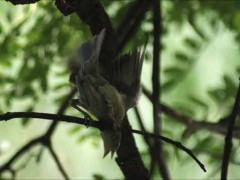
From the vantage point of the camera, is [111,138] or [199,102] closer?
[111,138]

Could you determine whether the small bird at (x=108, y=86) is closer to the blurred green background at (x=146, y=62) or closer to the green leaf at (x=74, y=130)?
the blurred green background at (x=146, y=62)

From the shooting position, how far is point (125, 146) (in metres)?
0.90

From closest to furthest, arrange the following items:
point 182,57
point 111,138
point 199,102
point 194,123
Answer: point 111,138
point 194,123
point 199,102
point 182,57

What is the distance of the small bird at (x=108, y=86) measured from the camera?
79cm

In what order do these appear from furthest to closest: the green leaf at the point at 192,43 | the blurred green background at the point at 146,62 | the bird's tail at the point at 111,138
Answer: the green leaf at the point at 192,43 < the blurred green background at the point at 146,62 < the bird's tail at the point at 111,138

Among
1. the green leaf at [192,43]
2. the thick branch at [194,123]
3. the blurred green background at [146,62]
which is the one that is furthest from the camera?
the green leaf at [192,43]

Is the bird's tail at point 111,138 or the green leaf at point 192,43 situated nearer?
the bird's tail at point 111,138

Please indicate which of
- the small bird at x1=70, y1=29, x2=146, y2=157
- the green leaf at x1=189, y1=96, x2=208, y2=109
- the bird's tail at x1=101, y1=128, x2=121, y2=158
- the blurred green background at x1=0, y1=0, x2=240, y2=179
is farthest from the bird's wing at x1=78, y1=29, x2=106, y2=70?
the green leaf at x1=189, y1=96, x2=208, y2=109

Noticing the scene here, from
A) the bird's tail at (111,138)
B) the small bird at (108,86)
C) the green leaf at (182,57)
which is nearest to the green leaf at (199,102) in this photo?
the green leaf at (182,57)

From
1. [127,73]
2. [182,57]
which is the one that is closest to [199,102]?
[182,57]

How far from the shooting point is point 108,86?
834 millimetres

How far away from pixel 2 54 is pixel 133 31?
351 mm

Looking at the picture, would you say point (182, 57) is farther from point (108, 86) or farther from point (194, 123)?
point (108, 86)

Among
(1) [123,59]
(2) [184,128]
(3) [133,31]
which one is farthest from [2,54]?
(1) [123,59]
